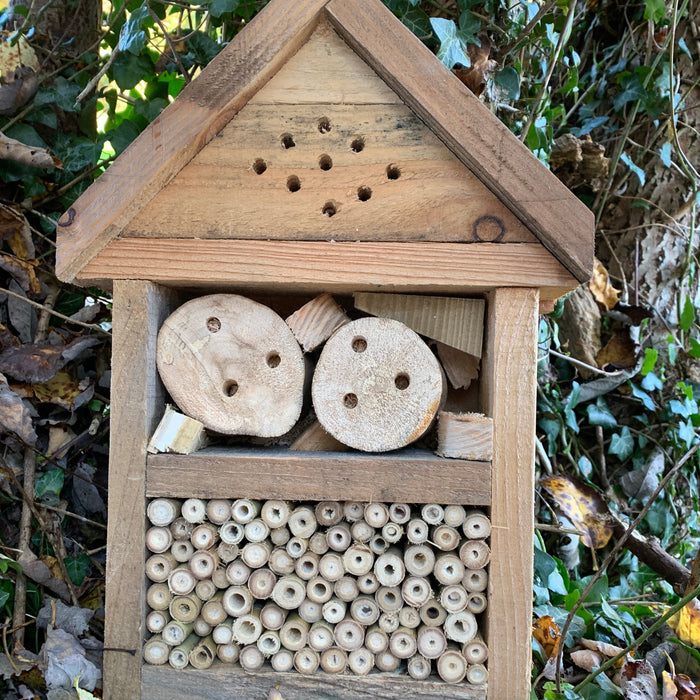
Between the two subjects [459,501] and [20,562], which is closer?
[459,501]

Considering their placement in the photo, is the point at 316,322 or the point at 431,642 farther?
the point at 316,322

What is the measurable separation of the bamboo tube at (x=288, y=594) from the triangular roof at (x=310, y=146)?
712 millimetres

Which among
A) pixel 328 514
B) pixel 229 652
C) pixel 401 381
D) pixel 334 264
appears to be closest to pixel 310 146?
pixel 334 264

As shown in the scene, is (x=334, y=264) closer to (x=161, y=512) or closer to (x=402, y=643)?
(x=161, y=512)

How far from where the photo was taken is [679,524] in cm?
248

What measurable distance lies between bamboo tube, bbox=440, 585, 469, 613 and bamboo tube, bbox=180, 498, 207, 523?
519mm

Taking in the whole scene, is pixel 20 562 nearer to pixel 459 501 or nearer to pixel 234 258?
pixel 234 258

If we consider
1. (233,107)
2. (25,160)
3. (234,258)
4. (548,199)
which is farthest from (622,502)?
(25,160)

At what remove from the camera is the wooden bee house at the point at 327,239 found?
4.40 feet

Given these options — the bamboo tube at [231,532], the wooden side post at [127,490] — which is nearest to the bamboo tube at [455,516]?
the bamboo tube at [231,532]

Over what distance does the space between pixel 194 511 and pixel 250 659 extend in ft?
1.07

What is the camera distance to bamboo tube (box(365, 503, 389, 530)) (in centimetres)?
136

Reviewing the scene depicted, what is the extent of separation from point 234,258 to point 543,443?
1.49 m

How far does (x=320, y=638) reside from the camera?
1.37 meters
